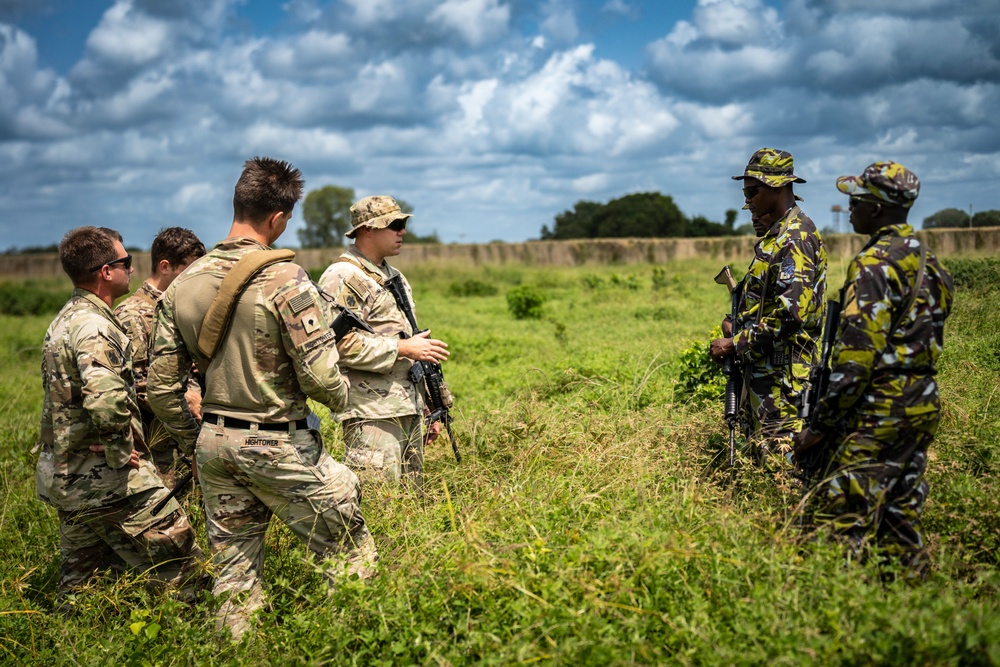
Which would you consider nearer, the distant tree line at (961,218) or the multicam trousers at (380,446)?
the multicam trousers at (380,446)

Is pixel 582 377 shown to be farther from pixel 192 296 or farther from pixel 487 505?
pixel 192 296

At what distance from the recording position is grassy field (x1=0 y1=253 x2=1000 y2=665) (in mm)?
2658

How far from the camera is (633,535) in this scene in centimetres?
321

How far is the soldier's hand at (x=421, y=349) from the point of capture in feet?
14.1

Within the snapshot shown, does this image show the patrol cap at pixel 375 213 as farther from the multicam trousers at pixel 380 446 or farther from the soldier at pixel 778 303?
the soldier at pixel 778 303

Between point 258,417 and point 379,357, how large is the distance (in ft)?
3.26

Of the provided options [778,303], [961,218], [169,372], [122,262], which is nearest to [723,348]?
[778,303]

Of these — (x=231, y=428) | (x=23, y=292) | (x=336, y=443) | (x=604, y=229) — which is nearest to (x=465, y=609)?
(x=231, y=428)

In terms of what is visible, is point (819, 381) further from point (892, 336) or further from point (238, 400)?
point (238, 400)

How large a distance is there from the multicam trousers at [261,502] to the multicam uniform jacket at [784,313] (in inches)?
87.5

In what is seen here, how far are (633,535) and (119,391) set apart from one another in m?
2.51

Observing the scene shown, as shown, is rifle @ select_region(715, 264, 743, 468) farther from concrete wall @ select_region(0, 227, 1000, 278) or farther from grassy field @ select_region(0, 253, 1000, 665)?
concrete wall @ select_region(0, 227, 1000, 278)

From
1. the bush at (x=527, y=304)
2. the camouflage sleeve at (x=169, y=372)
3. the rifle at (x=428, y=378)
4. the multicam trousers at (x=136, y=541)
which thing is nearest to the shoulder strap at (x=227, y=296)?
the camouflage sleeve at (x=169, y=372)

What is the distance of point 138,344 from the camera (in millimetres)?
4723
